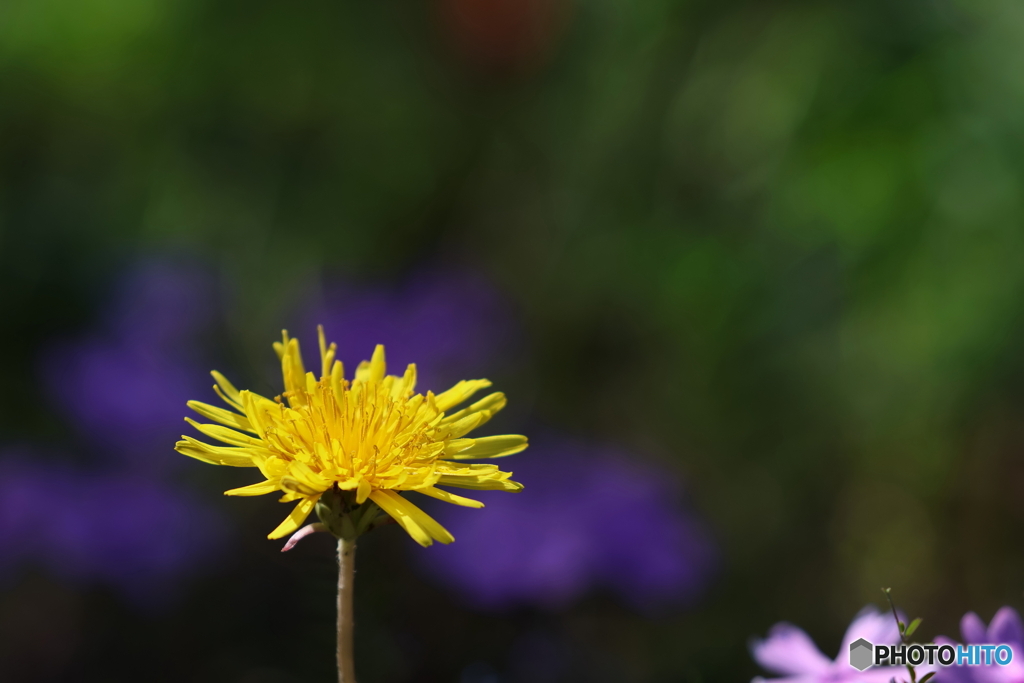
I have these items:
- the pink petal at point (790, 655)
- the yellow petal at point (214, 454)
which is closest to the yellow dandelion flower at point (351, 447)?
the yellow petal at point (214, 454)

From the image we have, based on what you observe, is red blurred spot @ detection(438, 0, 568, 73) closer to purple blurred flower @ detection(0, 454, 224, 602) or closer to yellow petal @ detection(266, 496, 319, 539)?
purple blurred flower @ detection(0, 454, 224, 602)

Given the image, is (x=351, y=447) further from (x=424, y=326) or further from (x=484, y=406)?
(x=424, y=326)

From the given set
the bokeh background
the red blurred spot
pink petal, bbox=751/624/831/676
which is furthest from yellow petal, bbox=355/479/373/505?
the red blurred spot

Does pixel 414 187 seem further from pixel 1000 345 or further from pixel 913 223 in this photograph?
pixel 1000 345

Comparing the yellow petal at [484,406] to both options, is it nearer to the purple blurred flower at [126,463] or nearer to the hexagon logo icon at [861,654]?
the hexagon logo icon at [861,654]

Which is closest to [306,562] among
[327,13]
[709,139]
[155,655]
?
[155,655]
